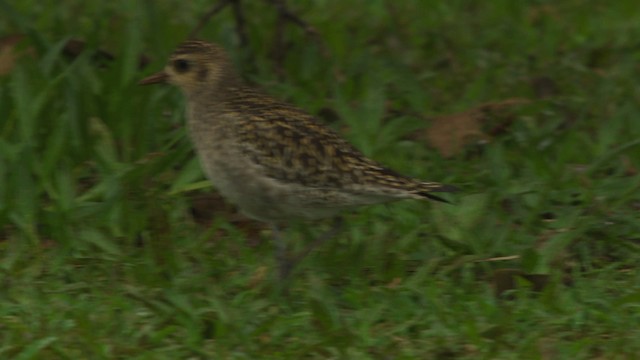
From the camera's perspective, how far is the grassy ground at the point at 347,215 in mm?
5562

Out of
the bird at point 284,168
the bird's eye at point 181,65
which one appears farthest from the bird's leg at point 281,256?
the bird's eye at point 181,65

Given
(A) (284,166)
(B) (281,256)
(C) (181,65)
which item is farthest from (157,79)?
(B) (281,256)

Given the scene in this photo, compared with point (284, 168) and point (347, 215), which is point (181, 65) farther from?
point (347, 215)

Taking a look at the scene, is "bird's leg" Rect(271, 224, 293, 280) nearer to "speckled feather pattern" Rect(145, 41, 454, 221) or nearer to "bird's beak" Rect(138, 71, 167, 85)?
"speckled feather pattern" Rect(145, 41, 454, 221)

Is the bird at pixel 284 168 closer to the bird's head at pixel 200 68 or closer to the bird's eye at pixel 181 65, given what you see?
the bird's head at pixel 200 68

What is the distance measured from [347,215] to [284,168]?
93cm

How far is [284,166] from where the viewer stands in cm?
587

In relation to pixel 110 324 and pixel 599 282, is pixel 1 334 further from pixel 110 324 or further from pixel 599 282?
pixel 599 282

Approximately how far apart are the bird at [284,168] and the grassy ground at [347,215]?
0.33 metres

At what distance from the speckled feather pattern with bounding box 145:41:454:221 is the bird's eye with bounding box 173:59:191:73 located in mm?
278

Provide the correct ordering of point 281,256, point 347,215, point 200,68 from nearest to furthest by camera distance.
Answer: point 281,256, point 200,68, point 347,215

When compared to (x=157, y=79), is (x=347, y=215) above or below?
below

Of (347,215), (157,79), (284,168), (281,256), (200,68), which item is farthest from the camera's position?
(347,215)

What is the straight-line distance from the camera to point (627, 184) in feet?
22.5
